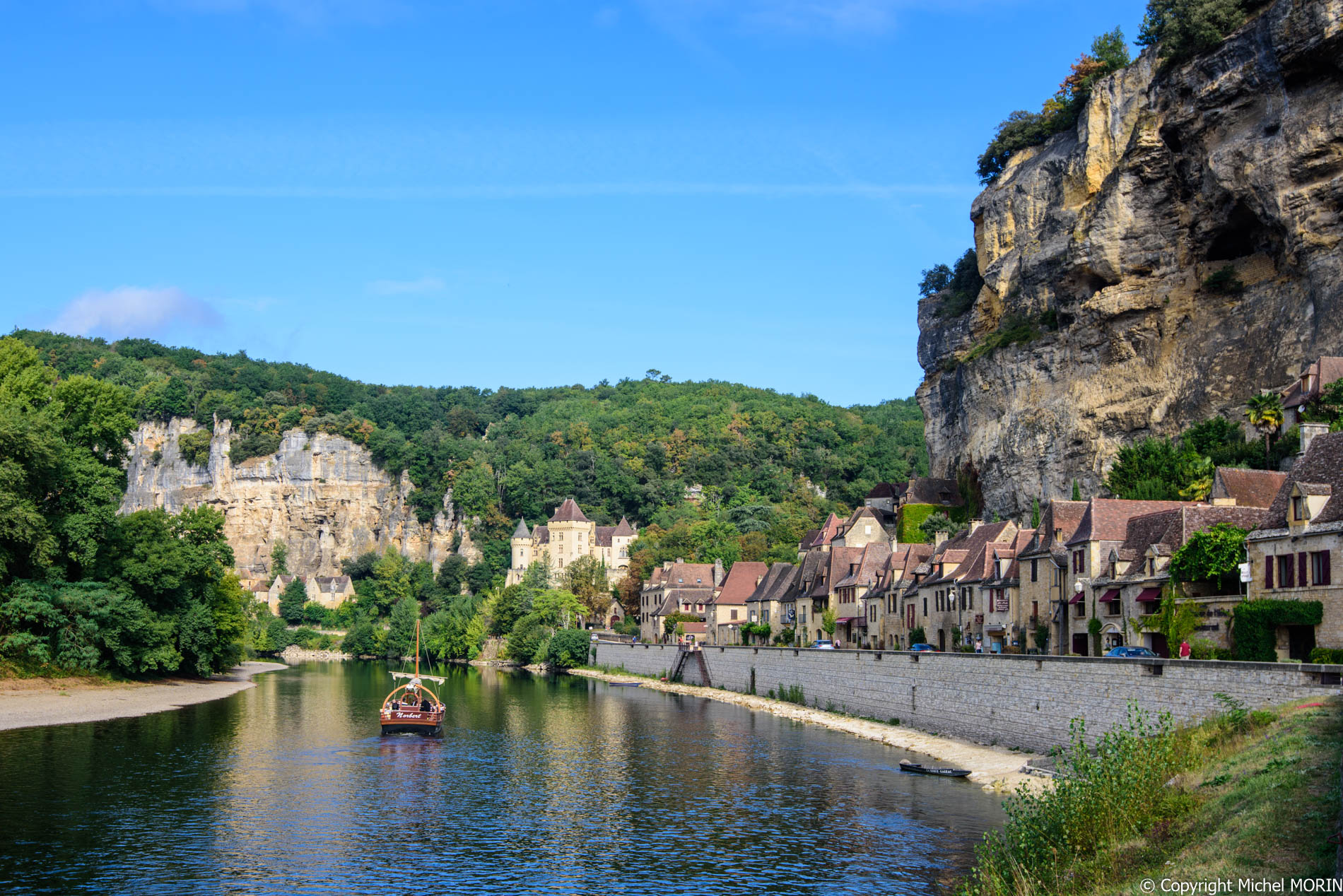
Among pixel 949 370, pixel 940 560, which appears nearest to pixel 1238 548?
pixel 940 560

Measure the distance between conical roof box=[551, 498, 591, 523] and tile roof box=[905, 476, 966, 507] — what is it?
75786 millimetres

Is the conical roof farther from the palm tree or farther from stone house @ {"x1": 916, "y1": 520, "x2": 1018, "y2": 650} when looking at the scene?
the palm tree

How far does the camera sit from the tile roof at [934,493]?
73.1 meters

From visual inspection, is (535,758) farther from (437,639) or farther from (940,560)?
(437,639)

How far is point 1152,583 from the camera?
3462 centimetres

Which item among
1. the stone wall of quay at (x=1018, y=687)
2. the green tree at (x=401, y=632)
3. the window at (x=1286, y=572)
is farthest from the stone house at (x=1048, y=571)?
the green tree at (x=401, y=632)

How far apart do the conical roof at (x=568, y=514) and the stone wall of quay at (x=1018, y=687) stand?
277 feet

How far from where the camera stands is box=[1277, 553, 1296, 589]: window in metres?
29.3

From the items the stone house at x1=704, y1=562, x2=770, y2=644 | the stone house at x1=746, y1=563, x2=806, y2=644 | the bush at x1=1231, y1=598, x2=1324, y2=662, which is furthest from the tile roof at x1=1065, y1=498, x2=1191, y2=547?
the stone house at x1=704, y1=562, x2=770, y2=644

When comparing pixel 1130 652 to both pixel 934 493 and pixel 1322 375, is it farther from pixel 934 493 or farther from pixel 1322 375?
pixel 934 493

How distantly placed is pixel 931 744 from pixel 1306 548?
14524 millimetres

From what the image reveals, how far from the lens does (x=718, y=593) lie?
88.7 metres

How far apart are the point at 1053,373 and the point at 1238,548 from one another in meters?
31.6

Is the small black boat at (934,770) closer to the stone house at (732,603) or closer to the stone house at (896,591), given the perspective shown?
the stone house at (896,591)
